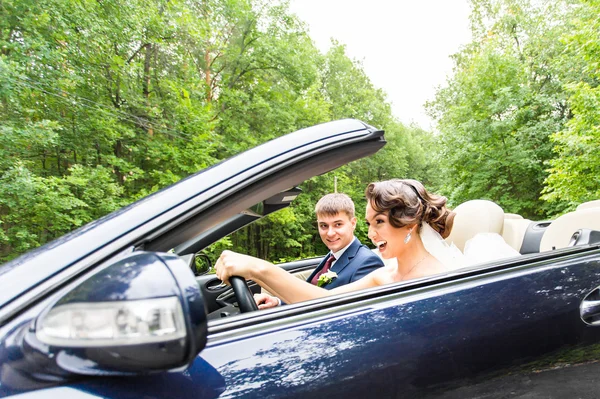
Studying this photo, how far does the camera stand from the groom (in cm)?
202

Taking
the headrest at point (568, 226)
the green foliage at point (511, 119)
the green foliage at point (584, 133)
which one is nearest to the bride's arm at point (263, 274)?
the headrest at point (568, 226)

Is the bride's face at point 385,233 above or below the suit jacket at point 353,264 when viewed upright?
above

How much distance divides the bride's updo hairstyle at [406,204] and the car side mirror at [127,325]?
1.21 meters

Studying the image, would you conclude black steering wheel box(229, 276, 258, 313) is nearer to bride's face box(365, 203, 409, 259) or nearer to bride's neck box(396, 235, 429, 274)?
bride's face box(365, 203, 409, 259)

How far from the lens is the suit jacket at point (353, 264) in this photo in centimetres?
202

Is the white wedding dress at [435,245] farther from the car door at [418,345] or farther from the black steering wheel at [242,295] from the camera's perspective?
the black steering wheel at [242,295]

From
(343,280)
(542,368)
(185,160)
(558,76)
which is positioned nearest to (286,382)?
(542,368)

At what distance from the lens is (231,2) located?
14109mm

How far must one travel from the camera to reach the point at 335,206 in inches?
96.1

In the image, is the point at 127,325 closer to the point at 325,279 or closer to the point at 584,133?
the point at 325,279

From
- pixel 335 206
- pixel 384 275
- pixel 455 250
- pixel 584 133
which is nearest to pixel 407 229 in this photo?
pixel 384 275

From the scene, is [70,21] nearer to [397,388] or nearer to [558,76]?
[397,388]

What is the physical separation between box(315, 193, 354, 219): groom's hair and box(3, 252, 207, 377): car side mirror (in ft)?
6.09

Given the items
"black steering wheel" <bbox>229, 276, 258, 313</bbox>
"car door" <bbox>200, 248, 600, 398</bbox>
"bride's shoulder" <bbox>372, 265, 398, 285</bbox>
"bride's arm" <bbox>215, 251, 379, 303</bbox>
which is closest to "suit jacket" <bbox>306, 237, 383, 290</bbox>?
"bride's shoulder" <bbox>372, 265, 398, 285</bbox>
